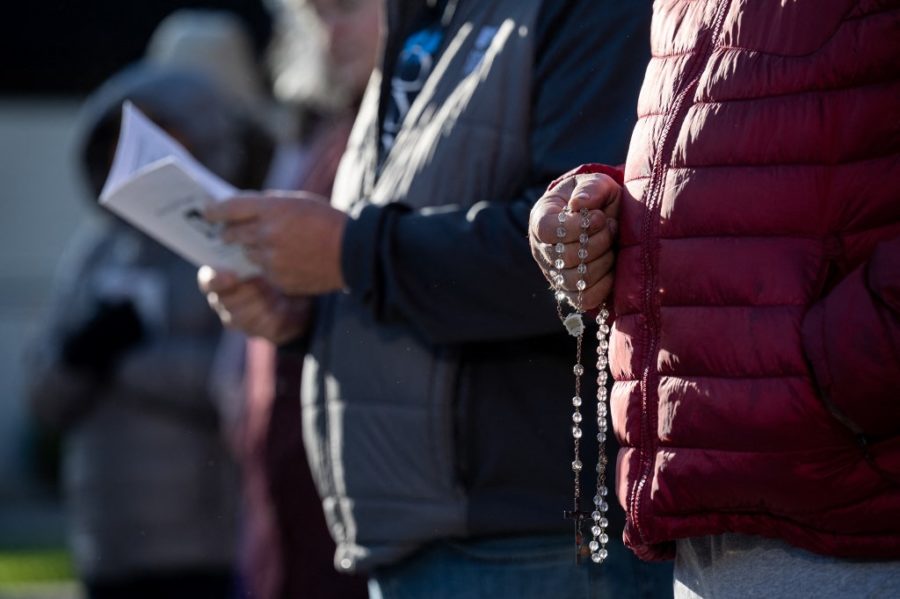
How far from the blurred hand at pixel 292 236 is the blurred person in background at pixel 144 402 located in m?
2.09

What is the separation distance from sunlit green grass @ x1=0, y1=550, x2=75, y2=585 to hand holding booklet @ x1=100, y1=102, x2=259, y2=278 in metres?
6.36

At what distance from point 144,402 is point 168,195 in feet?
6.93

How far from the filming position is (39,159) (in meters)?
13.8

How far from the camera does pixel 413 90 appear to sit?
100 inches

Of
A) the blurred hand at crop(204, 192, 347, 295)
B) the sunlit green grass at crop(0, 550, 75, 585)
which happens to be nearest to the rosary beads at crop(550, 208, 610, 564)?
the blurred hand at crop(204, 192, 347, 295)

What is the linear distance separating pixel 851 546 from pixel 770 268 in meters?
Answer: 0.29

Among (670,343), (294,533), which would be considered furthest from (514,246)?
(294,533)

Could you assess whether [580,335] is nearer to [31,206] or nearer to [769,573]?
[769,573]

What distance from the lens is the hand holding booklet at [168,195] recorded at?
2.54m

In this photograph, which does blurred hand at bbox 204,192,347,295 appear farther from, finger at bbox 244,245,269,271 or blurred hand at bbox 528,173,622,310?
blurred hand at bbox 528,173,622,310

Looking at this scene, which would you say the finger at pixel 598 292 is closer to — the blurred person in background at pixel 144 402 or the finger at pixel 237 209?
the finger at pixel 237 209

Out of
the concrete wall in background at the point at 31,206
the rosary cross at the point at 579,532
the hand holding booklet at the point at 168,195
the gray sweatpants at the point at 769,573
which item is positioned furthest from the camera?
the concrete wall in background at the point at 31,206

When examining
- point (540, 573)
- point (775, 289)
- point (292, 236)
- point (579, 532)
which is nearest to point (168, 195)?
point (292, 236)

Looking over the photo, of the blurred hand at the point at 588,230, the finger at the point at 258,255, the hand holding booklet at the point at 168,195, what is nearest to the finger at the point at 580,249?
the blurred hand at the point at 588,230
